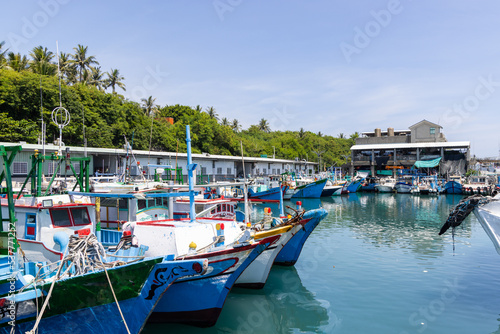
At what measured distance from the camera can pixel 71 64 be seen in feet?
182

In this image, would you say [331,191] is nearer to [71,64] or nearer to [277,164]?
[277,164]

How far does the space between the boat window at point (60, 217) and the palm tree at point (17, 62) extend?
131 ft

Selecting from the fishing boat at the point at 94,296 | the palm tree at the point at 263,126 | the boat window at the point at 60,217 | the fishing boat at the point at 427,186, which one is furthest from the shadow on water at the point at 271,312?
the palm tree at the point at 263,126

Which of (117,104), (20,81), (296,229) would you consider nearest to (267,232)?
(296,229)

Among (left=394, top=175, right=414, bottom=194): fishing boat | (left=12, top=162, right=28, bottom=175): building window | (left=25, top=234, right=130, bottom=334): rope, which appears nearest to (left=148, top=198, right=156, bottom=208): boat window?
(left=25, top=234, right=130, bottom=334): rope

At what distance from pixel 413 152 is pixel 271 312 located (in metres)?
64.9

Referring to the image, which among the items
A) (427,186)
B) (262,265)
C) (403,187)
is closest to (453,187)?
(427,186)

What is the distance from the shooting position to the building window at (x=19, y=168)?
27.9 metres

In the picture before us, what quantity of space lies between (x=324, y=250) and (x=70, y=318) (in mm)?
13890

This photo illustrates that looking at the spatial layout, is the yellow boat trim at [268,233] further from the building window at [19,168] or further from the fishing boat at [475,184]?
the fishing boat at [475,184]

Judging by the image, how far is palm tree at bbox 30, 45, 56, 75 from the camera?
4294cm

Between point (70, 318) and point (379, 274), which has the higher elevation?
point (70, 318)

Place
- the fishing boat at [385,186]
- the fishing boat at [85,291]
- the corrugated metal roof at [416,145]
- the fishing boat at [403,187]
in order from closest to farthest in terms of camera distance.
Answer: the fishing boat at [85,291] < the fishing boat at [403,187] < the fishing boat at [385,186] < the corrugated metal roof at [416,145]

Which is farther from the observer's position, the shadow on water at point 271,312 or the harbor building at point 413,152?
the harbor building at point 413,152
